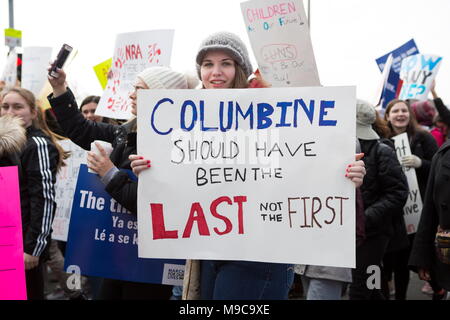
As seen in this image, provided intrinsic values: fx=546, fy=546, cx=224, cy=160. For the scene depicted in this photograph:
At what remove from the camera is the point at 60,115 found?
3.28 m

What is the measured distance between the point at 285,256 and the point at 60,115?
5.55ft

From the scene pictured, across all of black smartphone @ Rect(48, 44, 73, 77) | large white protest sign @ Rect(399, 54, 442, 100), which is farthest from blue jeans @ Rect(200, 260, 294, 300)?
large white protest sign @ Rect(399, 54, 442, 100)

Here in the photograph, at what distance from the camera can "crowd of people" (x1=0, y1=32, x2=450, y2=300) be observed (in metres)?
2.54

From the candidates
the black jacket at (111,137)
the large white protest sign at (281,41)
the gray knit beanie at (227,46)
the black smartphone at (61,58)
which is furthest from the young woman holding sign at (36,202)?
the large white protest sign at (281,41)

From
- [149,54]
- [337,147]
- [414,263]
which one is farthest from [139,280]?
[149,54]

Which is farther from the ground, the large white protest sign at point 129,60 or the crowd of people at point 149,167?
the large white protest sign at point 129,60

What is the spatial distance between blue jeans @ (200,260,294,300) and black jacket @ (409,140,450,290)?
1.16m

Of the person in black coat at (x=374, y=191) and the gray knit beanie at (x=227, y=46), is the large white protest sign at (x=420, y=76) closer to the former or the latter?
the person in black coat at (x=374, y=191)

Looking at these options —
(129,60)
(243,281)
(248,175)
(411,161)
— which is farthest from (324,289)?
(129,60)

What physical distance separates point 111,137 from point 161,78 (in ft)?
1.99

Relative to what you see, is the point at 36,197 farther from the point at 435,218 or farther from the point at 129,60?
the point at 435,218

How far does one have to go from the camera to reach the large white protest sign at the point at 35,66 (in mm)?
5641

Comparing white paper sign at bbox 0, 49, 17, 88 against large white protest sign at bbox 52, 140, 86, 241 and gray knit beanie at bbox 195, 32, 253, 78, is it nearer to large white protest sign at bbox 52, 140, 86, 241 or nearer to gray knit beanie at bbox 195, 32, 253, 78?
large white protest sign at bbox 52, 140, 86, 241

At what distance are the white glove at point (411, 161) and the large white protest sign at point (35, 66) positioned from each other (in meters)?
3.73
